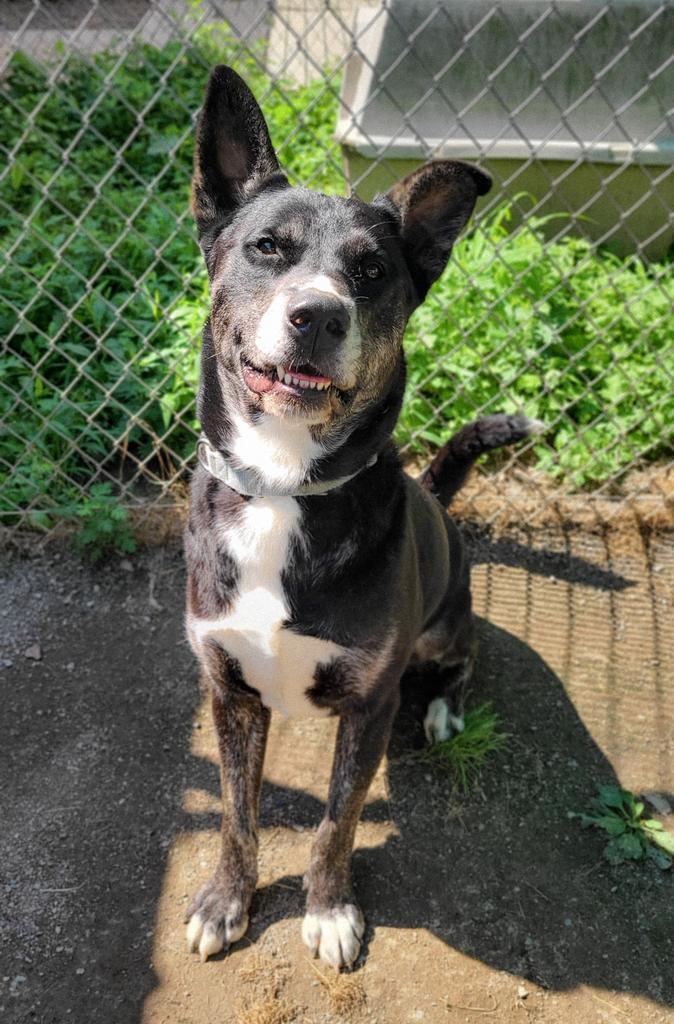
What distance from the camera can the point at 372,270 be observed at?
212 centimetres

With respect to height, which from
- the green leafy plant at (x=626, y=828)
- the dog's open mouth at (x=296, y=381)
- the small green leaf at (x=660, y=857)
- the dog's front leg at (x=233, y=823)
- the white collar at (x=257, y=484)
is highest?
the dog's open mouth at (x=296, y=381)

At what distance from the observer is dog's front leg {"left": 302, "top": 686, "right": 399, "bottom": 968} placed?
7.64ft

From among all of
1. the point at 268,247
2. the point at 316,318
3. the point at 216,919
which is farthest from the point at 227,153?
the point at 216,919

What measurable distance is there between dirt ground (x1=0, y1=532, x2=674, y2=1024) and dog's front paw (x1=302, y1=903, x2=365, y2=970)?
0.18ft

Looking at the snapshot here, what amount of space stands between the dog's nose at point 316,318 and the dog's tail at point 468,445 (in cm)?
135

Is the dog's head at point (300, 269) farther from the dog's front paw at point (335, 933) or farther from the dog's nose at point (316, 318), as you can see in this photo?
the dog's front paw at point (335, 933)

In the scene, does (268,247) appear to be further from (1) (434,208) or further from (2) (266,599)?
(2) (266,599)

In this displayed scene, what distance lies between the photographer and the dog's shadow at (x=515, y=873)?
96.9 inches

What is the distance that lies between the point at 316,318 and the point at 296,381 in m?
0.19

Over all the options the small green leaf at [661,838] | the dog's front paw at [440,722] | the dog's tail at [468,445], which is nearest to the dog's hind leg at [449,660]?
the dog's front paw at [440,722]

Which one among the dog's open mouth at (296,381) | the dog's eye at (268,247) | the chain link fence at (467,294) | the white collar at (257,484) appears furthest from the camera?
the chain link fence at (467,294)

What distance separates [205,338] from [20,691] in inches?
65.8

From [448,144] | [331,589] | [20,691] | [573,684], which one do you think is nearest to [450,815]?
[573,684]

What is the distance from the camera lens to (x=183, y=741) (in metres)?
3.01
